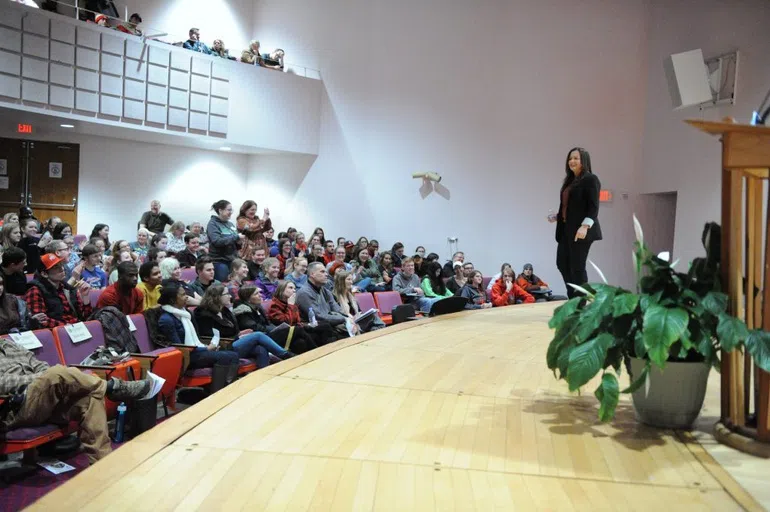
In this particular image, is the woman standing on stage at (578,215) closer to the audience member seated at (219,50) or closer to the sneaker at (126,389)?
the sneaker at (126,389)

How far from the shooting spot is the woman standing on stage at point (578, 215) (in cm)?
488

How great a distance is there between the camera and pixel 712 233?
8.04 ft

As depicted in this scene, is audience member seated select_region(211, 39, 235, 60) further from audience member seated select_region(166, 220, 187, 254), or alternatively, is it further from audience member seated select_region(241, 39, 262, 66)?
audience member seated select_region(166, 220, 187, 254)

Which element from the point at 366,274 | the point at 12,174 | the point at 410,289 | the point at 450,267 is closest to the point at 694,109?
the point at 450,267

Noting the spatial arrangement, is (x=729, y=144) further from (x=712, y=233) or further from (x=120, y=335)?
(x=120, y=335)

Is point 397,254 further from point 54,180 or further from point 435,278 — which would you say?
point 54,180

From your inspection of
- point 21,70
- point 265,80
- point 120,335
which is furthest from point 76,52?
point 120,335

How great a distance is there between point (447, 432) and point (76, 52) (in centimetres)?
902

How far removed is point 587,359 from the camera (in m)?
2.29

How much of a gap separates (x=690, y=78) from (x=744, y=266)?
7623mm

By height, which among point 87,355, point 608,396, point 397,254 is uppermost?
point 397,254

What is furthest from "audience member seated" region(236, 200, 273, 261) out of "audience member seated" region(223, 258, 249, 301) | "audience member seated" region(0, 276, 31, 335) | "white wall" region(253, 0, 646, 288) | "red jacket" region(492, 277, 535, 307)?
"white wall" region(253, 0, 646, 288)

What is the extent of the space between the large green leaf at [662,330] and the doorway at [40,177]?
10360mm

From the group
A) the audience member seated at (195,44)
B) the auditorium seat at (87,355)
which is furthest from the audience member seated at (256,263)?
the audience member seated at (195,44)
